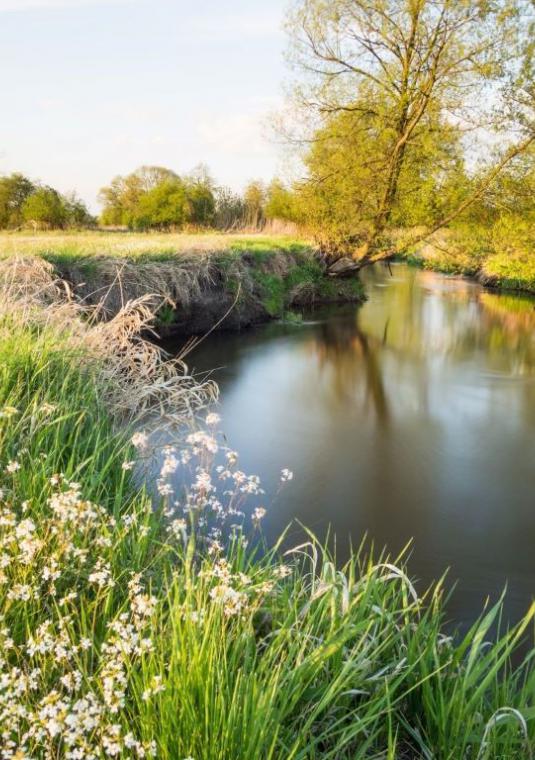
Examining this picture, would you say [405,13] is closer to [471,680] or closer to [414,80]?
[414,80]

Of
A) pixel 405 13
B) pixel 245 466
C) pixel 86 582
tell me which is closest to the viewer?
pixel 86 582

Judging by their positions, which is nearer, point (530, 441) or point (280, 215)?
point (530, 441)

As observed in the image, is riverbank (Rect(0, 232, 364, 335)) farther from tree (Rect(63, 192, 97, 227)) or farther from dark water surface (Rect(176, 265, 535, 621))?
tree (Rect(63, 192, 97, 227))

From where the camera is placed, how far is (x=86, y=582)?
263 cm

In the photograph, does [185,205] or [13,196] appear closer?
[13,196]

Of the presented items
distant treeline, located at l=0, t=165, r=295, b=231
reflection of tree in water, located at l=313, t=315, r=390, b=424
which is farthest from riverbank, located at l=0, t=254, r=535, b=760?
distant treeline, located at l=0, t=165, r=295, b=231

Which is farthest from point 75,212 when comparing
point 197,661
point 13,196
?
point 197,661

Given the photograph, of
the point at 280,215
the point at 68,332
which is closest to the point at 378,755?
the point at 68,332

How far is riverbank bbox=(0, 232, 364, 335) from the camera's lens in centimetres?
1119

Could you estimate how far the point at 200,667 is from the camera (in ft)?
6.29

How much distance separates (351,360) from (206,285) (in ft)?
12.3

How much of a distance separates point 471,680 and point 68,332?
14.5 feet

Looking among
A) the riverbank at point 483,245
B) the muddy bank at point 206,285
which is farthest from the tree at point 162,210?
the riverbank at point 483,245

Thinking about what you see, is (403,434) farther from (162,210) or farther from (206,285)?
(162,210)
